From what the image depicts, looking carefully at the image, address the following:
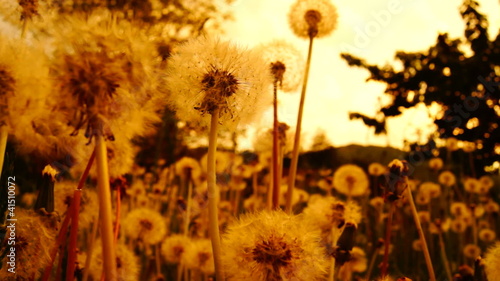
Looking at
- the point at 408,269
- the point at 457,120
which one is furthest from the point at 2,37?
the point at 457,120

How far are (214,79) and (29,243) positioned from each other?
0.73 meters

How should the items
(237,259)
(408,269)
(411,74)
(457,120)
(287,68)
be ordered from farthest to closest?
(411,74), (457,120), (408,269), (287,68), (237,259)

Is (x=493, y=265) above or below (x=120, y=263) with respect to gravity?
above

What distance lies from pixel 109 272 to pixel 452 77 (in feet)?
30.3

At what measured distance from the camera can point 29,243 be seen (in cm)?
130

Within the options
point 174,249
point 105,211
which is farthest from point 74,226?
point 174,249

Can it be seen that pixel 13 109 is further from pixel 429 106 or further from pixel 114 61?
pixel 429 106

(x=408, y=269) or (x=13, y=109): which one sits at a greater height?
(x=13, y=109)

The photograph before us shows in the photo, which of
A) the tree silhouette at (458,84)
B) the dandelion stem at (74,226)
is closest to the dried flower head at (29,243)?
the dandelion stem at (74,226)

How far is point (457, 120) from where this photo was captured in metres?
6.25

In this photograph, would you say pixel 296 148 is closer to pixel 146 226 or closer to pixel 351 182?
pixel 146 226

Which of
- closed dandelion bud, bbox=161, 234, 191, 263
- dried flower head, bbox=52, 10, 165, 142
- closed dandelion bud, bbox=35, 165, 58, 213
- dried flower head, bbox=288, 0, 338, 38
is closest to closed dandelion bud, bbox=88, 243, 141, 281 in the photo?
closed dandelion bud, bbox=161, 234, 191, 263

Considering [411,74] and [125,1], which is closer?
[411,74]

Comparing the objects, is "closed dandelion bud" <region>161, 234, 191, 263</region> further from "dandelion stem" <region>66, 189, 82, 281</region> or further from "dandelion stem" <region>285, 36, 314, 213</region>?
"dandelion stem" <region>66, 189, 82, 281</region>
